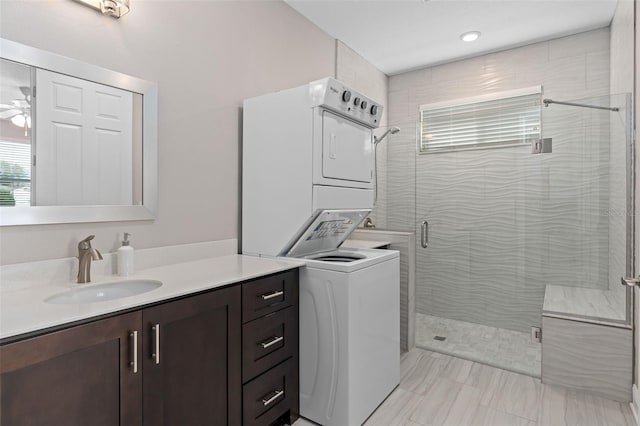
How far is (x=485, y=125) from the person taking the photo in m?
3.15

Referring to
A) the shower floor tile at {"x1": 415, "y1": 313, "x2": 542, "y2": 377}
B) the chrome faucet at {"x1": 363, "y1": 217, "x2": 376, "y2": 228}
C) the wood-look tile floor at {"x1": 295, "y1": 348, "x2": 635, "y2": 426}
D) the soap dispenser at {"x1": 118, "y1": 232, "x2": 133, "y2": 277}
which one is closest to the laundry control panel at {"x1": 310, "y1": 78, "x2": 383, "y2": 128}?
the chrome faucet at {"x1": 363, "y1": 217, "x2": 376, "y2": 228}

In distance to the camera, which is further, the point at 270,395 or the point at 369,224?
the point at 369,224

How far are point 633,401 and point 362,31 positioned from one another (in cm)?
325

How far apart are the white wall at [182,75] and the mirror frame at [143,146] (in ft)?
0.13

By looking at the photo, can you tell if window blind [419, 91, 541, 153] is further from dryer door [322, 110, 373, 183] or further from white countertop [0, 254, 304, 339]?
white countertop [0, 254, 304, 339]

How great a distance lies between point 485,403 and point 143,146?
2.45m

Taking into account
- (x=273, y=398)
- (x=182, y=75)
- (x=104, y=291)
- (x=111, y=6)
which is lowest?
(x=273, y=398)

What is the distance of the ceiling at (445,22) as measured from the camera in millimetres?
2682

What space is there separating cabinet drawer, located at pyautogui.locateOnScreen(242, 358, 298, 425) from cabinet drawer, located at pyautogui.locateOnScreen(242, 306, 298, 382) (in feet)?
0.15

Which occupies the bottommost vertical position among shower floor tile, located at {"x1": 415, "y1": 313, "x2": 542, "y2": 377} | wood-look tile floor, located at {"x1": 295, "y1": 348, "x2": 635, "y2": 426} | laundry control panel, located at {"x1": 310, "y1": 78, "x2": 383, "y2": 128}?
wood-look tile floor, located at {"x1": 295, "y1": 348, "x2": 635, "y2": 426}

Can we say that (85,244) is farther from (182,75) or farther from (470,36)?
(470,36)

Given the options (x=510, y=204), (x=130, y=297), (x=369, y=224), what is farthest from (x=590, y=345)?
(x=130, y=297)

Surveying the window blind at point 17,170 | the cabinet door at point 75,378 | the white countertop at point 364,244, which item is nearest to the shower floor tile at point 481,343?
the white countertop at point 364,244

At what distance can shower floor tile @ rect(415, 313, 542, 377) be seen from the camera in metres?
2.63
